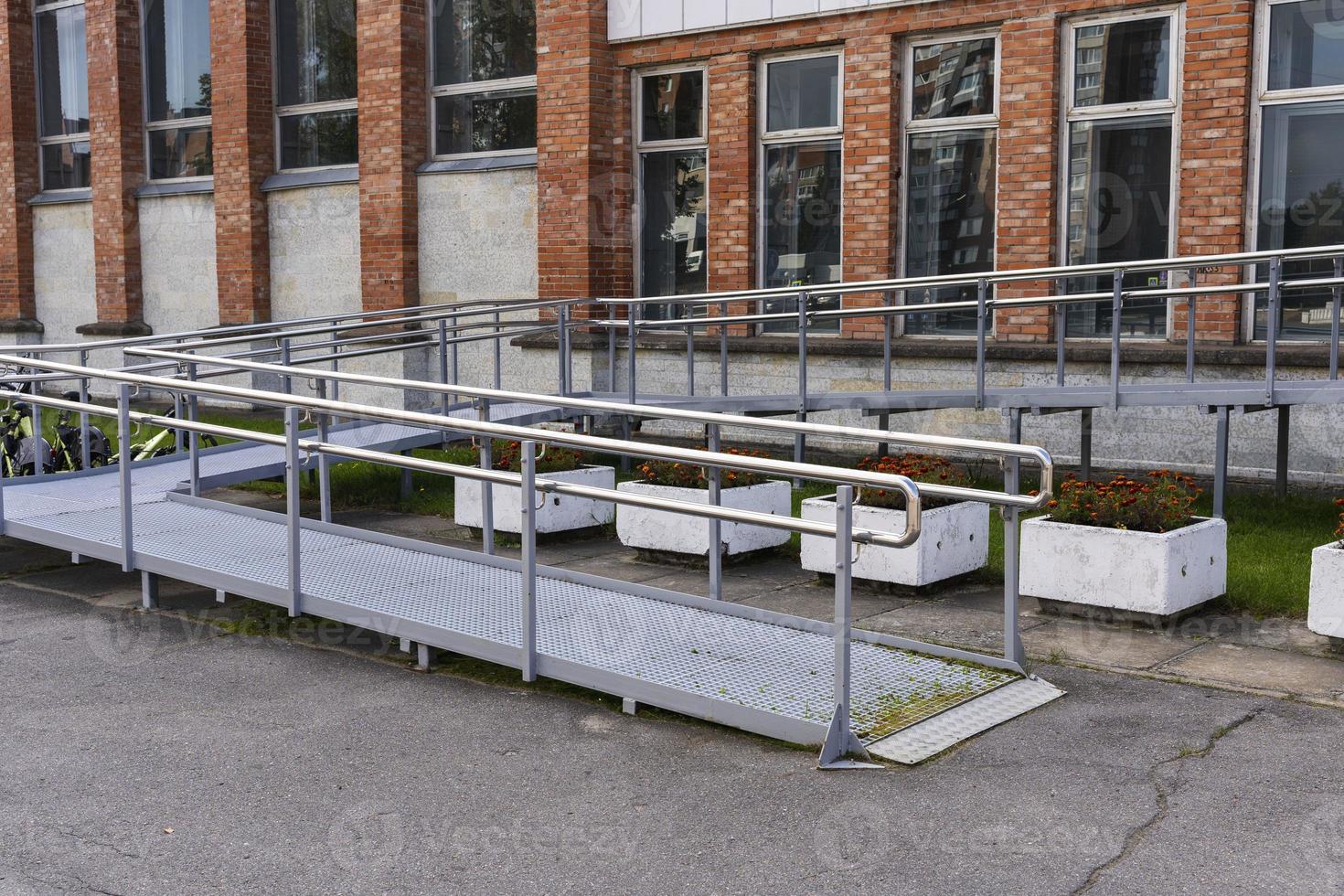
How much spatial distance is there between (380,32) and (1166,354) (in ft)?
31.3

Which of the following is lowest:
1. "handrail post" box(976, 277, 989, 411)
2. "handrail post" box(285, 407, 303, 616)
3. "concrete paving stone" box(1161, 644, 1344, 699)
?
"concrete paving stone" box(1161, 644, 1344, 699)

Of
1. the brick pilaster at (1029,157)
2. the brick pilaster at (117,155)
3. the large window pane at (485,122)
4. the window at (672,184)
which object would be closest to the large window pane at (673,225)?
the window at (672,184)

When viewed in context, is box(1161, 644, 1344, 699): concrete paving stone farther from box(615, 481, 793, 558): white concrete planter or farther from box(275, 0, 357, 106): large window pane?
box(275, 0, 357, 106): large window pane

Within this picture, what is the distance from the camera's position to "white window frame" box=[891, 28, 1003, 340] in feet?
41.3

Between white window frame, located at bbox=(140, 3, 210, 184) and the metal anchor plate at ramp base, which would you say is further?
white window frame, located at bbox=(140, 3, 210, 184)

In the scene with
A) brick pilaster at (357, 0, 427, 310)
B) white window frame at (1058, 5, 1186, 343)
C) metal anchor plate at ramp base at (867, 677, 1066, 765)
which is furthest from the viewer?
brick pilaster at (357, 0, 427, 310)

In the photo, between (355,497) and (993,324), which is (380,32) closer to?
(355,497)

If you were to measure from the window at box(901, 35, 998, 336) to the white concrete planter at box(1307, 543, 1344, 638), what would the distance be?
20.7 feet

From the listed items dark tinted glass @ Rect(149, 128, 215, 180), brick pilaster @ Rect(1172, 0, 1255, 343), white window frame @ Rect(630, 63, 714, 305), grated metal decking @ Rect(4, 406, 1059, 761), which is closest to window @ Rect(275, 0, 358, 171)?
dark tinted glass @ Rect(149, 128, 215, 180)

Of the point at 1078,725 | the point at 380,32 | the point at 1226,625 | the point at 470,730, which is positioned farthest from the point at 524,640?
the point at 380,32

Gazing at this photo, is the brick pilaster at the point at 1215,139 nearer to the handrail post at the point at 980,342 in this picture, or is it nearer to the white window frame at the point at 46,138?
the handrail post at the point at 980,342

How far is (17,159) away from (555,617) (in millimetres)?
18437

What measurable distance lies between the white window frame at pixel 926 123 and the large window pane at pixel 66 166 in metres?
13.4

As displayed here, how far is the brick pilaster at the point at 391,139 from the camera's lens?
54.1ft
